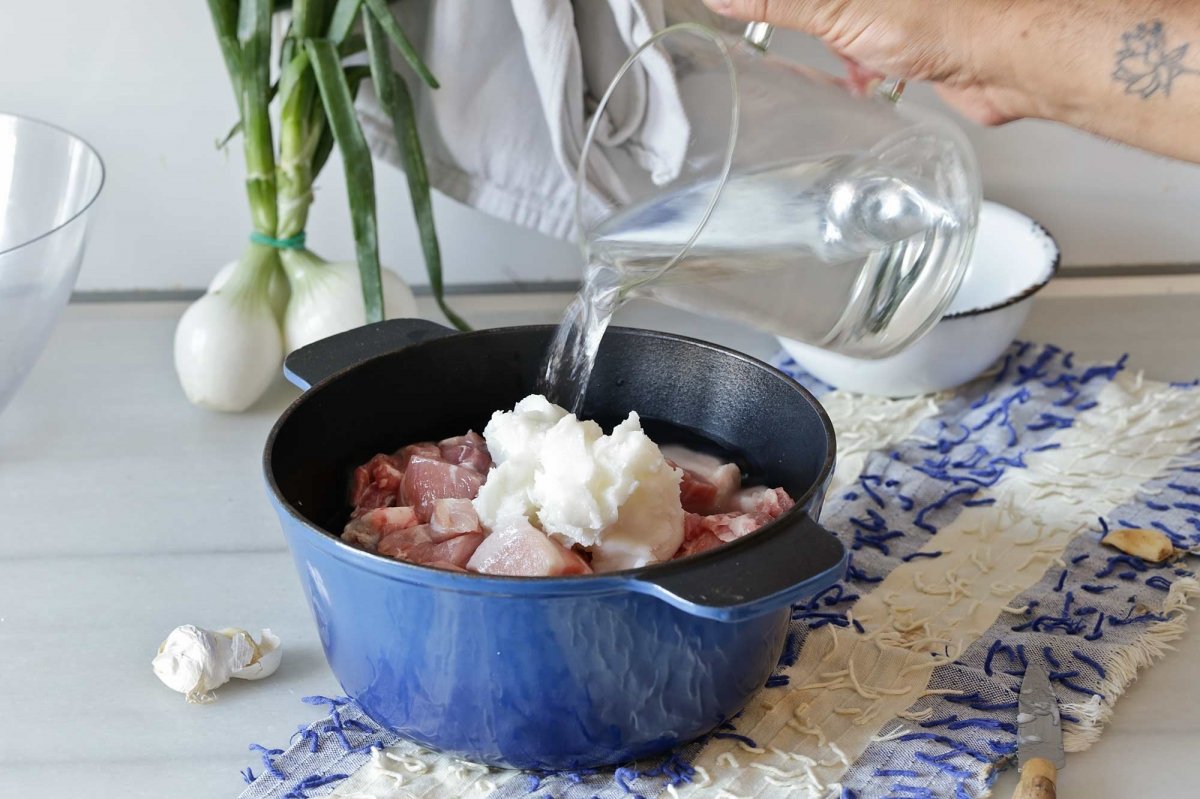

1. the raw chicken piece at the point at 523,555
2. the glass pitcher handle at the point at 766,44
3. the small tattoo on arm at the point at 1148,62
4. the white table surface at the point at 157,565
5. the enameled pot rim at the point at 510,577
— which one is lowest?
the white table surface at the point at 157,565

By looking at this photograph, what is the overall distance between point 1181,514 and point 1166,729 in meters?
0.27

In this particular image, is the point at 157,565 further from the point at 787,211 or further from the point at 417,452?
the point at 787,211

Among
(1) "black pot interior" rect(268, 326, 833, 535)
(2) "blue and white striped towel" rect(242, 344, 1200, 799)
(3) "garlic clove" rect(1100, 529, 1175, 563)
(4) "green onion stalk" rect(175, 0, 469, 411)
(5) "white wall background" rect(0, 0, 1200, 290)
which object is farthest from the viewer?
(5) "white wall background" rect(0, 0, 1200, 290)

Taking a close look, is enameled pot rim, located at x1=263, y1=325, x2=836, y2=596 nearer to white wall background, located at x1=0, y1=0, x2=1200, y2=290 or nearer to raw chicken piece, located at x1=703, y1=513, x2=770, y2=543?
raw chicken piece, located at x1=703, y1=513, x2=770, y2=543

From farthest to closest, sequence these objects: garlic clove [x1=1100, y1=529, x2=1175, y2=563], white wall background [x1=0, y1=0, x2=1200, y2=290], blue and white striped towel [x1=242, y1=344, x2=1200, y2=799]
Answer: white wall background [x1=0, y1=0, x2=1200, y2=290] < garlic clove [x1=1100, y1=529, x2=1175, y2=563] < blue and white striped towel [x1=242, y1=344, x2=1200, y2=799]

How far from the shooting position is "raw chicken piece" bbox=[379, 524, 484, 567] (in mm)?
825

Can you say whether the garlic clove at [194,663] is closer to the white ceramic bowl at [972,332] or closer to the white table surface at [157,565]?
the white table surface at [157,565]

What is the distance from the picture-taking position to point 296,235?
1279 mm

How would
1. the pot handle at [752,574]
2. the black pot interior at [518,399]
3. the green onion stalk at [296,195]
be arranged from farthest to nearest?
the green onion stalk at [296,195] → the black pot interior at [518,399] → the pot handle at [752,574]

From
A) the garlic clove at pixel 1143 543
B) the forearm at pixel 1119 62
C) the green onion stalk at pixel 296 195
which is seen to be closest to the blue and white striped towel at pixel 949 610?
the garlic clove at pixel 1143 543

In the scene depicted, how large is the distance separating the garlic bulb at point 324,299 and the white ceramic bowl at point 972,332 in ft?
1.26

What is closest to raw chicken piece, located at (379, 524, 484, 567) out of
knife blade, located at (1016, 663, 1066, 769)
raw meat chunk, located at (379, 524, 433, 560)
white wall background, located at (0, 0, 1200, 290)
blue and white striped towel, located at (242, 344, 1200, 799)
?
raw meat chunk, located at (379, 524, 433, 560)

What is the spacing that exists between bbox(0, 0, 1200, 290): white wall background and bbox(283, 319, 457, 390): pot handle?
47 centimetres

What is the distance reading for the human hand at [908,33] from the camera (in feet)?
2.76
